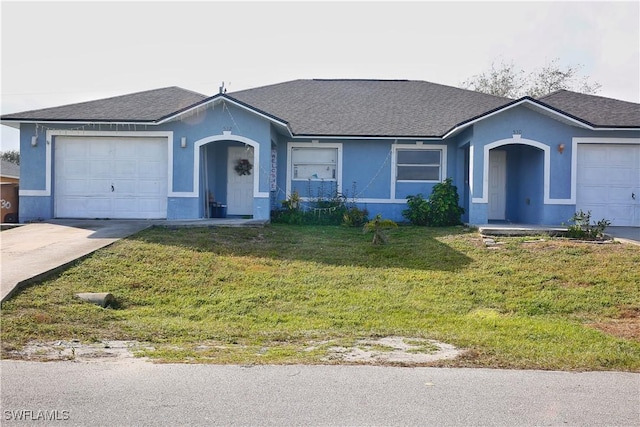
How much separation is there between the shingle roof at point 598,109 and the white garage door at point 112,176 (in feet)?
36.7

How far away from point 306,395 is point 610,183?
48.7 ft

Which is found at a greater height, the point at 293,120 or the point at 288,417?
the point at 293,120

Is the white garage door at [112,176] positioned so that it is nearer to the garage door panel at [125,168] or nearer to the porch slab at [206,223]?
the garage door panel at [125,168]

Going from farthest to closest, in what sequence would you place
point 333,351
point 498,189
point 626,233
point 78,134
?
point 498,189, point 78,134, point 626,233, point 333,351

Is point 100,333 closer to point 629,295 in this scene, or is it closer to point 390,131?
point 629,295

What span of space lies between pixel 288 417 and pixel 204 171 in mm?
13542

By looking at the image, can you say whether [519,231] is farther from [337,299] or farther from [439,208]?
[337,299]

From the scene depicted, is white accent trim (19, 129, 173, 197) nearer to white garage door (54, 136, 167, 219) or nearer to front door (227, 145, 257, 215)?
white garage door (54, 136, 167, 219)

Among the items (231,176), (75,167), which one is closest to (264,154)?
(231,176)

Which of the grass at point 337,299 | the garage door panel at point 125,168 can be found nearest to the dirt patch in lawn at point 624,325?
the grass at point 337,299

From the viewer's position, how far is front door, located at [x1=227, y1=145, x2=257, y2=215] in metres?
19.5

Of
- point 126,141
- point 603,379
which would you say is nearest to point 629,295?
point 603,379

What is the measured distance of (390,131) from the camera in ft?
61.0

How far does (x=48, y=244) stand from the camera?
41.4 feet
